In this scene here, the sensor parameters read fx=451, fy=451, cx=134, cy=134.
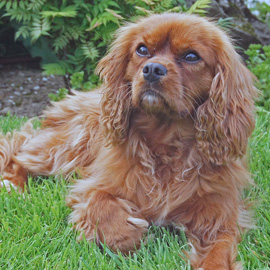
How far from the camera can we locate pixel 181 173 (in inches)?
111

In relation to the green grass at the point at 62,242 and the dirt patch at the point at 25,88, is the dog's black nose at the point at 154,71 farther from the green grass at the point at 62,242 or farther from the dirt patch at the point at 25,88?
the dirt patch at the point at 25,88

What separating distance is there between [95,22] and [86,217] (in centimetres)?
314

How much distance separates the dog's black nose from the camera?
252 centimetres

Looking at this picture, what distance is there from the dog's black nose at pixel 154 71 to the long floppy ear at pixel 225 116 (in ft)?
1.27

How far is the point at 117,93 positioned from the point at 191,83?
58 cm

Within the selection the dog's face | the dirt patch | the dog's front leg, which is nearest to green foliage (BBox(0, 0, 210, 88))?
the dirt patch

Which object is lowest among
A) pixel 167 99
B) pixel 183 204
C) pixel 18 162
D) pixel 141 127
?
pixel 18 162

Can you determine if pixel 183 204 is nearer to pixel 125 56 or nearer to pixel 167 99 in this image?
pixel 167 99

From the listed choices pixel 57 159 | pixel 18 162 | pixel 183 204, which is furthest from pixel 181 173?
pixel 18 162

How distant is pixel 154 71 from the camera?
8.29 feet

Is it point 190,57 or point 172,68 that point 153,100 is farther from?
point 190,57

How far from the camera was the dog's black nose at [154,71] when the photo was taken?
2.52 metres

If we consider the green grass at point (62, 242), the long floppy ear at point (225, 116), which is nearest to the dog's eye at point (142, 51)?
the long floppy ear at point (225, 116)

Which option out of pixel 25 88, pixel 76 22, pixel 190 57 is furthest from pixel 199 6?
pixel 190 57
